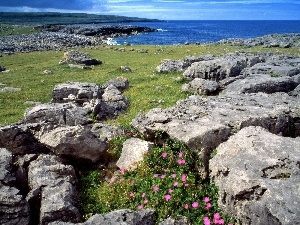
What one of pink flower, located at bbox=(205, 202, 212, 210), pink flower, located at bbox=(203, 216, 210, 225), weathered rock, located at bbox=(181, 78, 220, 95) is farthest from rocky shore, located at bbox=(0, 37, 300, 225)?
weathered rock, located at bbox=(181, 78, 220, 95)

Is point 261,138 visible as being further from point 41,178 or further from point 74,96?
Result: point 74,96

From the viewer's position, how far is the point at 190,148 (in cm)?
1320

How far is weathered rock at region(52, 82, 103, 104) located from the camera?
86.7ft

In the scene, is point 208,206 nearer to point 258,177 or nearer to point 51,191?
point 258,177

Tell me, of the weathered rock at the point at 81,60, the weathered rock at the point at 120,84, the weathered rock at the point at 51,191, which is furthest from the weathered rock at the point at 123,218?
the weathered rock at the point at 81,60

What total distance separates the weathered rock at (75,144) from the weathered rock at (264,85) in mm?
12927

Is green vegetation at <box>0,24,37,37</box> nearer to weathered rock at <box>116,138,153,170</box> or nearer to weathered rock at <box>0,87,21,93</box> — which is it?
weathered rock at <box>0,87,21,93</box>

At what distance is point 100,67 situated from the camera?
1945 inches

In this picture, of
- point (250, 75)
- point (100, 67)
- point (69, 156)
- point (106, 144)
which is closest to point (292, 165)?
point (106, 144)

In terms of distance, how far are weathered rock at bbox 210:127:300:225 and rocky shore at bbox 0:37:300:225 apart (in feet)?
0.09

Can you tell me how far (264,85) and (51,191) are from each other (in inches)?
718

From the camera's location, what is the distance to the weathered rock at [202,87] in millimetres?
27484

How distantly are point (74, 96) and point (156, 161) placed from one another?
14.9 meters

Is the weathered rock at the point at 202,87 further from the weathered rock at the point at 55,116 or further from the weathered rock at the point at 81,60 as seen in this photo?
the weathered rock at the point at 81,60
